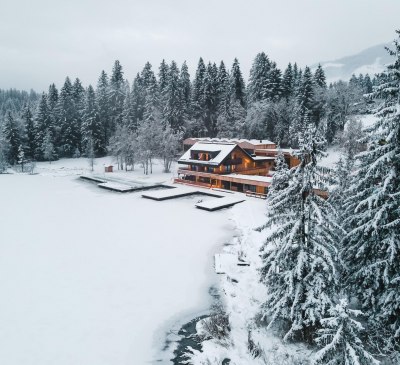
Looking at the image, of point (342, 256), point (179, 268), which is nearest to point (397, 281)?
point (342, 256)

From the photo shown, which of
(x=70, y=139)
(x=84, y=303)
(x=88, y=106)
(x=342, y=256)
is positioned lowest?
(x=84, y=303)

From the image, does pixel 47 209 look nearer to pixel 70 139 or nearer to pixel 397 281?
pixel 397 281

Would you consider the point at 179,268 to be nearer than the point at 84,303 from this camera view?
No

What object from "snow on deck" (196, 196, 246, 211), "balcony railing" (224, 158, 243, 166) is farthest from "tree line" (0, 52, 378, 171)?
"snow on deck" (196, 196, 246, 211)

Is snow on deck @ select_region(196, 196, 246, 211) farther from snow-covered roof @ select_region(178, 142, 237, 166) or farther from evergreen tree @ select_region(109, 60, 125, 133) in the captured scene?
evergreen tree @ select_region(109, 60, 125, 133)

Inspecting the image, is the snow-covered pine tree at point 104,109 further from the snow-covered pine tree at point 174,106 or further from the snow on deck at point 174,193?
the snow on deck at point 174,193
